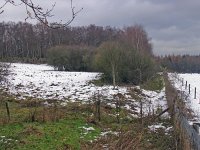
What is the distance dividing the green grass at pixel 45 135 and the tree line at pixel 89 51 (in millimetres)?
3398

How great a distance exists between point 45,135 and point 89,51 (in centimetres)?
4518

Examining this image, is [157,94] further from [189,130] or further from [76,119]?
[189,130]

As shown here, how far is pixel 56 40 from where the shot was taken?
8631 centimetres

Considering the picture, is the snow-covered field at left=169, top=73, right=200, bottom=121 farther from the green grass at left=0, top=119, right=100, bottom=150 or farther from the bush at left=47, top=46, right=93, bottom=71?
the bush at left=47, top=46, right=93, bottom=71

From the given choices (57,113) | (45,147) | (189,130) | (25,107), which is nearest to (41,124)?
(57,113)

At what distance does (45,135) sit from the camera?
17812mm

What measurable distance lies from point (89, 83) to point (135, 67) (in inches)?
243

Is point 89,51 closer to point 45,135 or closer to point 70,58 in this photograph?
point 70,58

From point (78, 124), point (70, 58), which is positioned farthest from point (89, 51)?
point (78, 124)

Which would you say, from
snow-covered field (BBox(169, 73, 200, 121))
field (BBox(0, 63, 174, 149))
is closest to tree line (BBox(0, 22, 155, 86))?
field (BBox(0, 63, 174, 149))

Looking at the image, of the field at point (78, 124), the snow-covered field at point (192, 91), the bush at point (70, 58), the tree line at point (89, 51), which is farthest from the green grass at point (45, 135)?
the bush at point (70, 58)

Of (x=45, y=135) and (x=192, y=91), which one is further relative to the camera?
(x=192, y=91)

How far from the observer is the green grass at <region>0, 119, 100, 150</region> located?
1599 centimetres

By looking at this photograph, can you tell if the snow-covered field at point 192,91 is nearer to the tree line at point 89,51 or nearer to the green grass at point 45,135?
the tree line at point 89,51
